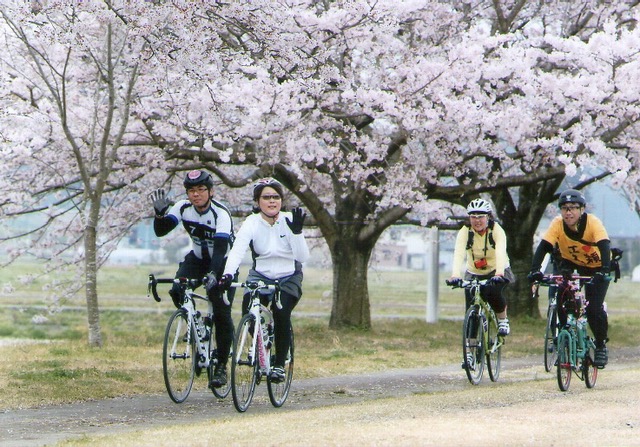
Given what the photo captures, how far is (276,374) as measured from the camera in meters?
10.2

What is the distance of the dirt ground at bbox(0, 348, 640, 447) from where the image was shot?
315 inches

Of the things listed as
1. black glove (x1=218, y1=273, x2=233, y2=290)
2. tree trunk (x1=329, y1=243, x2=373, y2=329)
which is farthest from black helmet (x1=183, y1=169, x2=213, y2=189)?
tree trunk (x1=329, y1=243, x2=373, y2=329)

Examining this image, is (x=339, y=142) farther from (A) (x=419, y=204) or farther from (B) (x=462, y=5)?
(B) (x=462, y=5)

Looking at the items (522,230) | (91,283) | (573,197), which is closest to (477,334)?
(573,197)

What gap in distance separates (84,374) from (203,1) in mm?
4154

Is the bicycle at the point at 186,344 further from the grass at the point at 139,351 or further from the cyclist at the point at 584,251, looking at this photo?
the cyclist at the point at 584,251

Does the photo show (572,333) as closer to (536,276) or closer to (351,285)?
(536,276)

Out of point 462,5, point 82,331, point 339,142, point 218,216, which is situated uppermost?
point 462,5

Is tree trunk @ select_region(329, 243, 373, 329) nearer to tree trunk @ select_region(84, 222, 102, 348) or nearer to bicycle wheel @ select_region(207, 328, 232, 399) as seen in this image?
tree trunk @ select_region(84, 222, 102, 348)

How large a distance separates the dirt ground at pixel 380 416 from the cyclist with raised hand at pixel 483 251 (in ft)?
3.58

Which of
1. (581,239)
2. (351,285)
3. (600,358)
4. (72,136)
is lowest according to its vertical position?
(600,358)

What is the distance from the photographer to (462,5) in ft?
74.1

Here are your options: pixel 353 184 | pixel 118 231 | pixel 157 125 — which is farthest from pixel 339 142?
pixel 118 231

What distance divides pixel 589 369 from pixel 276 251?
382cm
